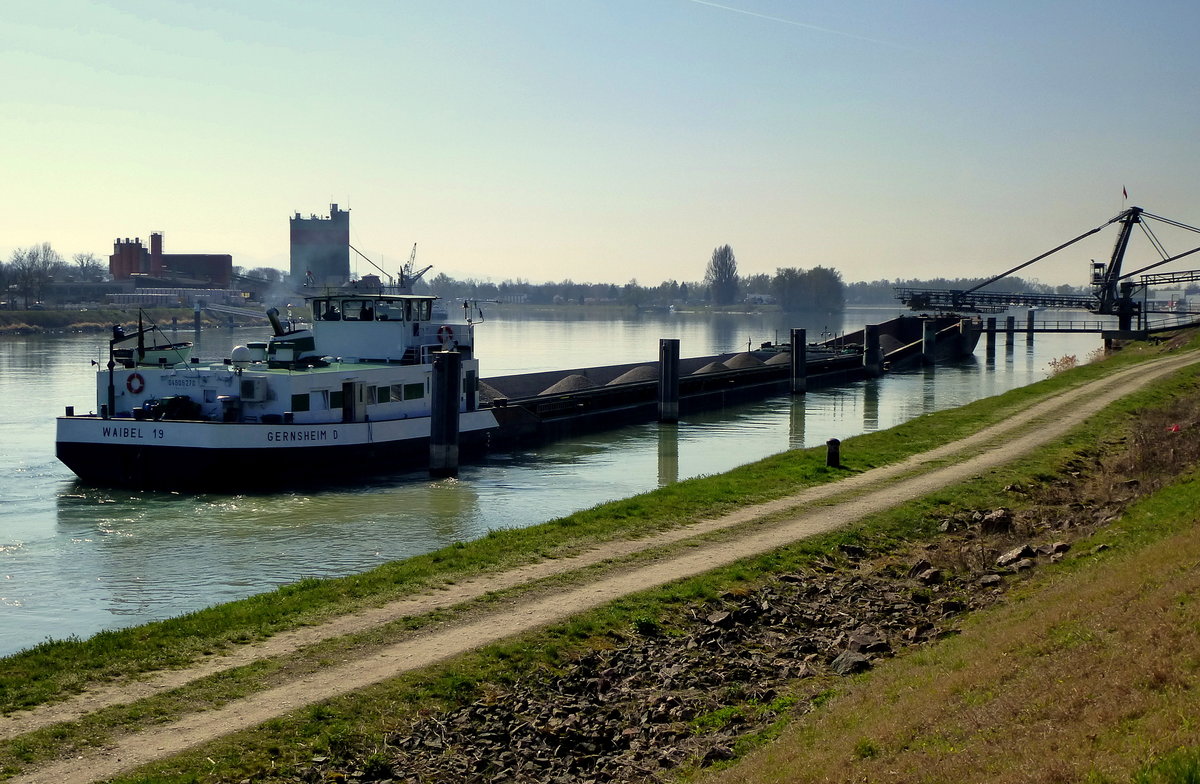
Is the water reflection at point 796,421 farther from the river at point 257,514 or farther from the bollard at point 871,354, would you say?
the bollard at point 871,354

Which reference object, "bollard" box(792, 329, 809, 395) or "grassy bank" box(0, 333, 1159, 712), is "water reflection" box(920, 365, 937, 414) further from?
"grassy bank" box(0, 333, 1159, 712)

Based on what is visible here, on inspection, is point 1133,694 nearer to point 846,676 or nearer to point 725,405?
point 846,676

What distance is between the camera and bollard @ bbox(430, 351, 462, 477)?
35.4 meters

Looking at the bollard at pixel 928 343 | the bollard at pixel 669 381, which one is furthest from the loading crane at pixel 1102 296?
the bollard at pixel 669 381

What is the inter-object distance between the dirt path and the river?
20.8 ft

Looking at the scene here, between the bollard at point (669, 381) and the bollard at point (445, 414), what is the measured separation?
1683 cm

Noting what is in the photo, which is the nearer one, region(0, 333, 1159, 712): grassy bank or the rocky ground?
the rocky ground

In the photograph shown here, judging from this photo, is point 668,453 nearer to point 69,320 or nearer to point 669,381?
point 669,381

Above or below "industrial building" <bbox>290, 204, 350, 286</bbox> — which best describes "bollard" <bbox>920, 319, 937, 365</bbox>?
below

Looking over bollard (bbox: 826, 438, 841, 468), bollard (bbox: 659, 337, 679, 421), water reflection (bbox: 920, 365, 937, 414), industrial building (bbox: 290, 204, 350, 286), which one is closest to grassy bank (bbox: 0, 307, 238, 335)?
industrial building (bbox: 290, 204, 350, 286)

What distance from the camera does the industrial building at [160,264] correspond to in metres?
186

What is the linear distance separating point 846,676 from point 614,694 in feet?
9.59

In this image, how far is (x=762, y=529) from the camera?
2111 cm

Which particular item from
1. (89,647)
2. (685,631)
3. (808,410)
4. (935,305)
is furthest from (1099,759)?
(935,305)
